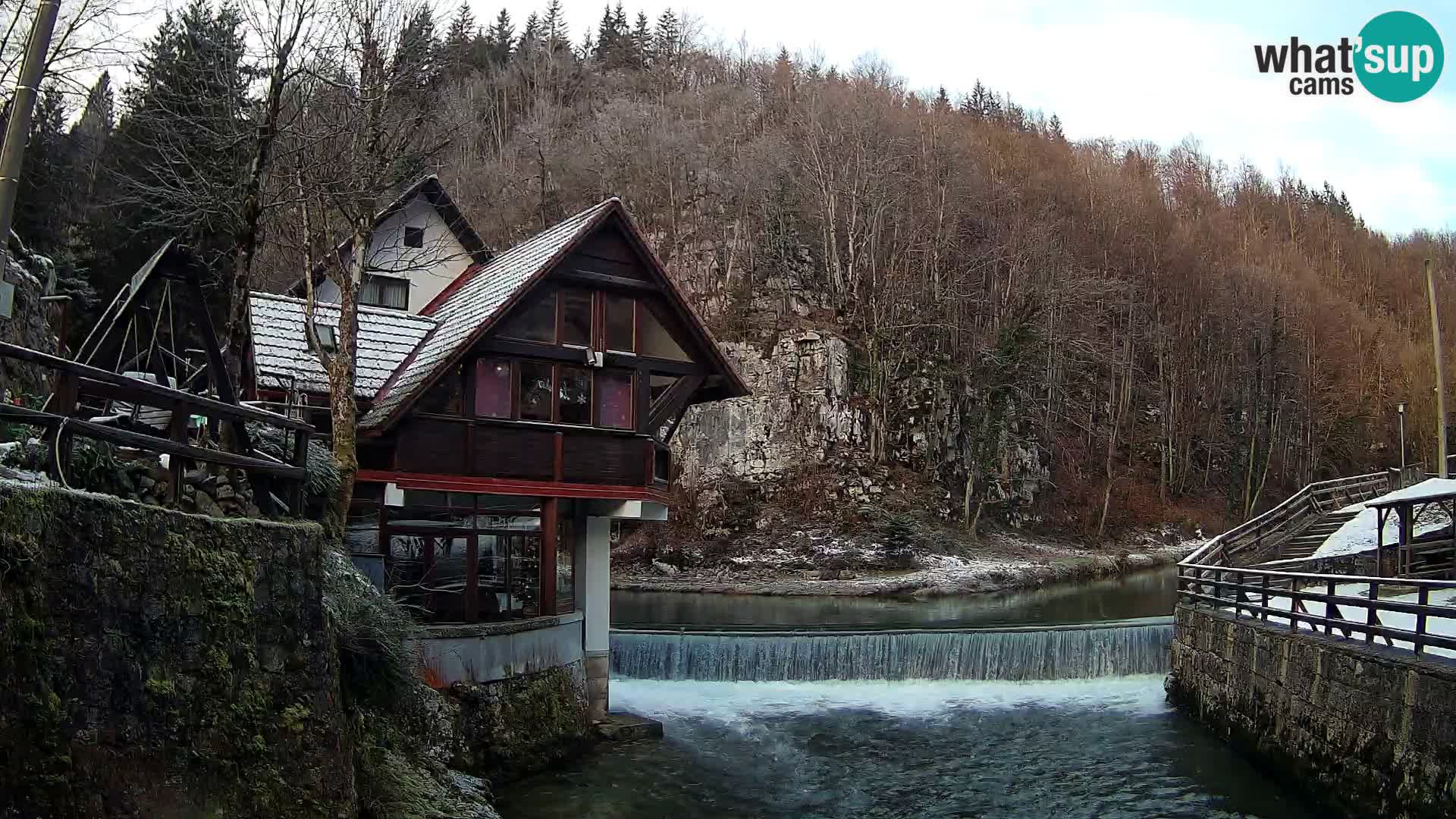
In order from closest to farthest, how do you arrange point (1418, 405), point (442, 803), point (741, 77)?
point (442, 803) → point (1418, 405) → point (741, 77)

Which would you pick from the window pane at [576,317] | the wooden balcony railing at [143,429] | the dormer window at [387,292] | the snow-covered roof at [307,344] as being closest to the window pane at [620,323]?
the window pane at [576,317]

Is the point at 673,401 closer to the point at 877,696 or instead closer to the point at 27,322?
the point at 877,696

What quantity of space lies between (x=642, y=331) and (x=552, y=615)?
5.27 meters

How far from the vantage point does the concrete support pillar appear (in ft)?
67.5

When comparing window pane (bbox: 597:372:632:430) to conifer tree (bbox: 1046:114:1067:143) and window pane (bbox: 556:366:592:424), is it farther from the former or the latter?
conifer tree (bbox: 1046:114:1067:143)

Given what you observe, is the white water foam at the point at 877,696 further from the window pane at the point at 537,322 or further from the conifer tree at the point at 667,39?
the conifer tree at the point at 667,39

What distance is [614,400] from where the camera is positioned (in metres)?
20.4

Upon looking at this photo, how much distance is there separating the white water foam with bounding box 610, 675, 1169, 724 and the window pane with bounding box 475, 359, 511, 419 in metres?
6.92

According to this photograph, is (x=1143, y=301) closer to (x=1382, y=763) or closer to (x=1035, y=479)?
(x=1035, y=479)

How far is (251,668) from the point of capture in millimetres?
9211

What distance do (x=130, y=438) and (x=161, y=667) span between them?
1.74 m

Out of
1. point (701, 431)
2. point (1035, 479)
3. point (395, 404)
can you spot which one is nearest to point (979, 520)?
point (1035, 479)

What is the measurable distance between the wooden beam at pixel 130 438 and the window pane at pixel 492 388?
805 cm

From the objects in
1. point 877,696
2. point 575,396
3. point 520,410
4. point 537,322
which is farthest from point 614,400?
point 877,696
